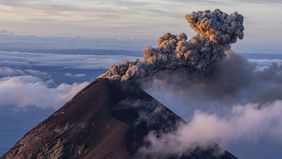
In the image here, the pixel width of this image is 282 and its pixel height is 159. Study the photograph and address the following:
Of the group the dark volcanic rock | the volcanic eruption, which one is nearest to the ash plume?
the volcanic eruption

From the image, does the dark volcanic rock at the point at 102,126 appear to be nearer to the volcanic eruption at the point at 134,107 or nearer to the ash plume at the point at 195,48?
the volcanic eruption at the point at 134,107

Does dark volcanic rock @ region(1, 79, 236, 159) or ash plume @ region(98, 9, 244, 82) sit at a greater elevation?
ash plume @ region(98, 9, 244, 82)

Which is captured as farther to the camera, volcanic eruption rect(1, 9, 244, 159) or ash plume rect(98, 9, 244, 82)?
ash plume rect(98, 9, 244, 82)

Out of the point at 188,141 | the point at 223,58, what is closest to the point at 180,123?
the point at 188,141

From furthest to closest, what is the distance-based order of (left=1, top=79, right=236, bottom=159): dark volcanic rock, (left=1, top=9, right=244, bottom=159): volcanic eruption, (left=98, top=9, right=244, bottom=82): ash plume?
(left=98, top=9, right=244, bottom=82): ash plume < (left=1, top=9, right=244, bottom=159): volcanic eruption < (left=1, top=79, right=236, bottom=159): dark volcanic rock

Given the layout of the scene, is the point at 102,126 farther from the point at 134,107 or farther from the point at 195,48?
the point at 195,48

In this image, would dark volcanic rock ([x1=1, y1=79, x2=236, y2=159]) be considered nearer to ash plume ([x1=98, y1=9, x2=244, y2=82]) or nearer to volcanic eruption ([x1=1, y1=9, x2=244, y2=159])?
volcanic eruption ([x1=1, y1=9, x2=244, y2=159])

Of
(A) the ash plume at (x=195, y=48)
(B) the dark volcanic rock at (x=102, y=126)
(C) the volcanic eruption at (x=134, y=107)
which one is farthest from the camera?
(A) the ash plume at (x=195, y=48)

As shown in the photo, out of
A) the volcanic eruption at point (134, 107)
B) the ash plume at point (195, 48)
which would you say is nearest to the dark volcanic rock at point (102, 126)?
the volcanic eruption at point (134, 107)
